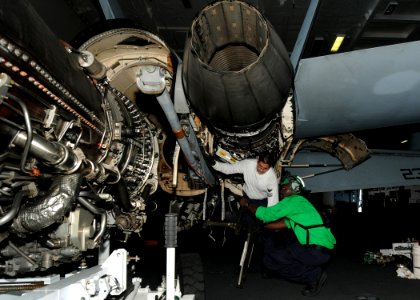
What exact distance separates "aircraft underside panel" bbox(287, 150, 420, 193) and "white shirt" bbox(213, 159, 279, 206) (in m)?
0.93

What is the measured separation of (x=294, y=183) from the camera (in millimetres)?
5348

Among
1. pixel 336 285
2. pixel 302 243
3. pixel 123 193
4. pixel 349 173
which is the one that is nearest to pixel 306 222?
pixel 302 243

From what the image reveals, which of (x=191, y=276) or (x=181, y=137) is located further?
(x=191, y=276)

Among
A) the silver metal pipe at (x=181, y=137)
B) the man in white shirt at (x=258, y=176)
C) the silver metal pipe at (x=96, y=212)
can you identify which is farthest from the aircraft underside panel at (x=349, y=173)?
the silver metal pipe at (x=96, y=212)

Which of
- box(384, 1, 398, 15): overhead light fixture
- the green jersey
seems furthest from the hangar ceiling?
the green jersey

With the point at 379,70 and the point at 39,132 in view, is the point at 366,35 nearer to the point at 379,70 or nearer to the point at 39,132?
the point at 379,70

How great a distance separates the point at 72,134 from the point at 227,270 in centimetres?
503

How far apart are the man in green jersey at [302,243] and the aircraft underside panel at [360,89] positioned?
2688 millimetres

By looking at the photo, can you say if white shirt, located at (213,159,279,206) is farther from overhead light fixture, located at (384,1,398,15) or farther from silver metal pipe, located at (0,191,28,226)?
overhead light fixture, located at (384,1,398,15)

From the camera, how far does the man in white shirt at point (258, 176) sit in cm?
399

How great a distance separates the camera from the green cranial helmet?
5.32 metres

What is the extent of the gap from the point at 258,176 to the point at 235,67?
2072 millimetres

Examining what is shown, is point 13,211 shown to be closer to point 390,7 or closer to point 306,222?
point 306,222

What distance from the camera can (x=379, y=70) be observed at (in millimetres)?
2057
